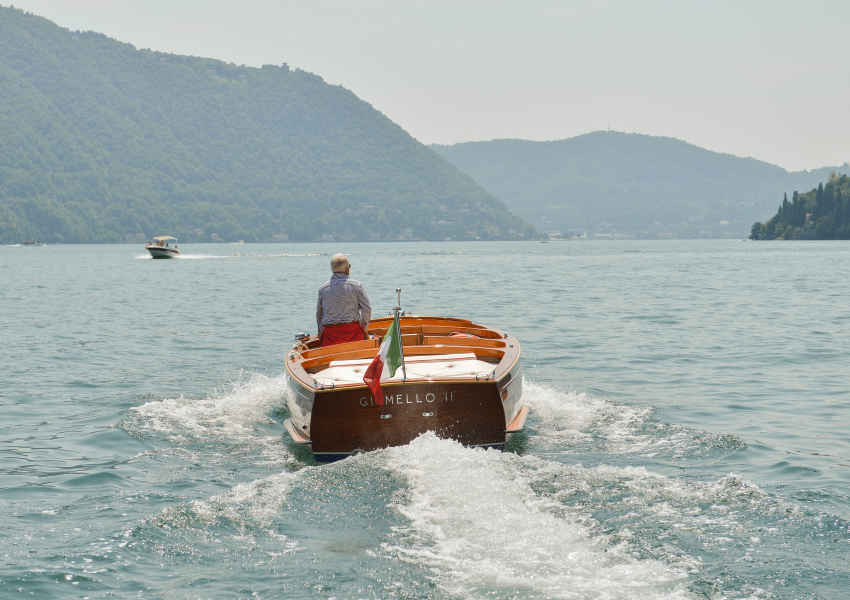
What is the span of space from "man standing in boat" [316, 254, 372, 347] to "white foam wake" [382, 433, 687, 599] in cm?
325

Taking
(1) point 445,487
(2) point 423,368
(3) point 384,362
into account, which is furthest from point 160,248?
(1) point 445,487

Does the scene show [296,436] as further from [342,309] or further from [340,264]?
[340,264]

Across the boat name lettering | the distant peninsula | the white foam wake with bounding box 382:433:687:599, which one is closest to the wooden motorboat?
the boat name lettering

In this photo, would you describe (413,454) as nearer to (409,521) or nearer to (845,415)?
(409,521)

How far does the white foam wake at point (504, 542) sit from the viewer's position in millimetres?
4742

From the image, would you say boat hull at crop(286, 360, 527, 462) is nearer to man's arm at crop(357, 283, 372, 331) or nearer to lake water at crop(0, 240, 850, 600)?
lake water at crop(0, 240, 850, 600)

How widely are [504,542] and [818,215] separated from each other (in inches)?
6497

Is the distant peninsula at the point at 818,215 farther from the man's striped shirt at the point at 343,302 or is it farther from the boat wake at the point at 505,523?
the boat wake at the point at 505,523

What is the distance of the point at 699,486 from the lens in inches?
270

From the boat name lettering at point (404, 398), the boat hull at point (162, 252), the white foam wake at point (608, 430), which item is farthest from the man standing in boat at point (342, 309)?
the boat hull at point (162, 252)

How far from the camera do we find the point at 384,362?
745 cm

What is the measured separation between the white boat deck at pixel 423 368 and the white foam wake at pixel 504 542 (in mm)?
1555

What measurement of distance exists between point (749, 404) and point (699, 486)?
484cm

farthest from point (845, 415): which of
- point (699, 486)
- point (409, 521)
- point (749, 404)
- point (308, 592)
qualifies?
point (308, 592)
